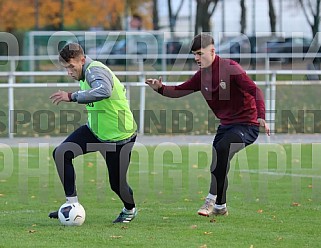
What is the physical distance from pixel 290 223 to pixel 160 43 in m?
30.3

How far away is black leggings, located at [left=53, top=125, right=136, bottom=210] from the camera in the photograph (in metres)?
9.80

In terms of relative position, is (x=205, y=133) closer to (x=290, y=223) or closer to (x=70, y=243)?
(x=290, y=223)

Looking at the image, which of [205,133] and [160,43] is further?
[160,43]

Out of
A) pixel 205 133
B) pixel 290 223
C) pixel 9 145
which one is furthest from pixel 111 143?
pixel 205 133

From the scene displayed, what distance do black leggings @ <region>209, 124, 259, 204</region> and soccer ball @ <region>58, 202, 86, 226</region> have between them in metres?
1.56

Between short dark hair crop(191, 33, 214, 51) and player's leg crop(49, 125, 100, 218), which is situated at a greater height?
short dark hair crop(191, 33, 214, 51)

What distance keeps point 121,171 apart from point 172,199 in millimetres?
2095

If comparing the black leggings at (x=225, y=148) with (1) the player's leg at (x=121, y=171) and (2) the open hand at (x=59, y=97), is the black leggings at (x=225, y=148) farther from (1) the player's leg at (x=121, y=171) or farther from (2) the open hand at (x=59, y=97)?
(2) the open hand at (x=59, y=97)

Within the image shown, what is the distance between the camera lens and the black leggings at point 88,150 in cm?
980

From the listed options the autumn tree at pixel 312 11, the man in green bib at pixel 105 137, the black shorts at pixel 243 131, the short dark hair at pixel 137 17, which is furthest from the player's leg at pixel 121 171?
the short dark hair at pixel 137 17

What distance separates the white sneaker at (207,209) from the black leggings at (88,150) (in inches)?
31.8

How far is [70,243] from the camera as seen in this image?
28.7 feet

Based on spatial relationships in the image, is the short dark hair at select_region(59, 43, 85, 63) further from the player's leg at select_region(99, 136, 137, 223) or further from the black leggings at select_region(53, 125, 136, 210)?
the player's leg at select_region(99, 136, 137, 223)

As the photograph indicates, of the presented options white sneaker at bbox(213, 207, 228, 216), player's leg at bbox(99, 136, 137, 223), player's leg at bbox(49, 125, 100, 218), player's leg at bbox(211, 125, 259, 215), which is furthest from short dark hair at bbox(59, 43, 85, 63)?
white sneaker at bbox(213, 207, 228, 216)
